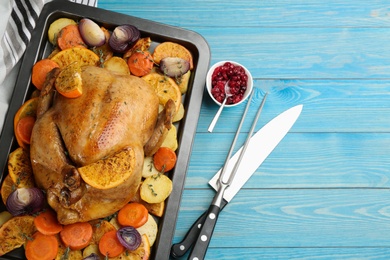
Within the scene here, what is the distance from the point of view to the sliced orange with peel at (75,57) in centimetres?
199

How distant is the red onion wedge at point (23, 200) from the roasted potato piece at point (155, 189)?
1.25 feet

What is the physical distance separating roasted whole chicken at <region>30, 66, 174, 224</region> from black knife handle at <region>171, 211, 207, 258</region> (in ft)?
1.29

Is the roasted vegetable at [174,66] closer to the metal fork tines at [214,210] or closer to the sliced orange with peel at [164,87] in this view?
the sliced orange with peel at [164,87]

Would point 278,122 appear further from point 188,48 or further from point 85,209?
point 85,209

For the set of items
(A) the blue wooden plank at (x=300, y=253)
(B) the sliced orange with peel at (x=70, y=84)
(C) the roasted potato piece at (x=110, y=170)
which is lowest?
(A) the blue wooden plank at (x=300, y=253)

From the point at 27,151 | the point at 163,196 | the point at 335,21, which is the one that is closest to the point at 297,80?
the point at 335,21

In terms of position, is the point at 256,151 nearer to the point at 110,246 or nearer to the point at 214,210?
the point at 214,210

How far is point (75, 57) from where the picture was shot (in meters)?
2.00

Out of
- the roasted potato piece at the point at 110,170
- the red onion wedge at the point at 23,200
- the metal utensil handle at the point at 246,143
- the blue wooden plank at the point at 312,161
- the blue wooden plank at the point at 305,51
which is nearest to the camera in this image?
the roasted potato piece at the point at 110,170

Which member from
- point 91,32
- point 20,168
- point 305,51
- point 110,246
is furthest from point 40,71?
point 305,51

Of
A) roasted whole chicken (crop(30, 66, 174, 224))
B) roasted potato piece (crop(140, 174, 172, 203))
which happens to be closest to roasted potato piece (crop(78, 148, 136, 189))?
roasted whole chicken (crop(30, 66, 174, 224))

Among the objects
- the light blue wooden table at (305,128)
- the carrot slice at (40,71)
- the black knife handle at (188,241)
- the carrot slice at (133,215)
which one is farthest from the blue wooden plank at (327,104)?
the carrot slice at (40,71)

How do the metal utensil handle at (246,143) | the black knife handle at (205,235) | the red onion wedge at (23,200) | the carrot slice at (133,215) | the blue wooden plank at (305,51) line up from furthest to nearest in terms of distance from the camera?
the blue wooden plank at (305,51) < the metal utensil handle at (246,143) < the black knife handle at (205,235) < the carrot slice at (133,215) < the red onion wedge at (23,200)

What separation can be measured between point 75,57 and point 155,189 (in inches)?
24.8
